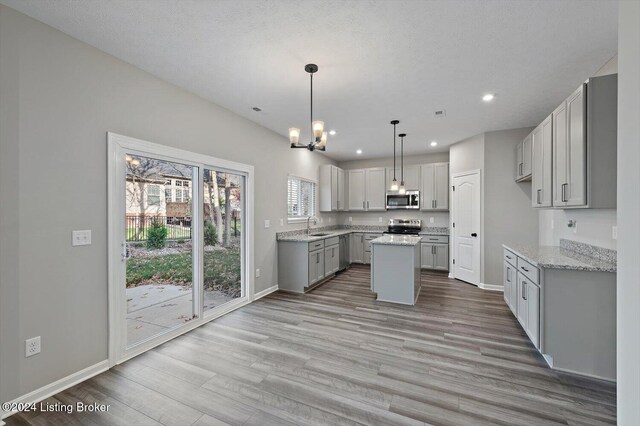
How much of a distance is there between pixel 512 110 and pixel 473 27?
7.67 ft

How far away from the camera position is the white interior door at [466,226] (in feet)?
16.9

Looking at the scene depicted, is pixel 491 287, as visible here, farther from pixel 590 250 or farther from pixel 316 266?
pixel 316 266

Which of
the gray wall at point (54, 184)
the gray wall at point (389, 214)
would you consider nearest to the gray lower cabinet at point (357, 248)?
the gray wall at point (389, 214)

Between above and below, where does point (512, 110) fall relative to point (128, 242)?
above

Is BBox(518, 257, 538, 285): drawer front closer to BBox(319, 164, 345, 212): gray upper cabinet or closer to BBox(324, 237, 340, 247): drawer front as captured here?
BBox(324, 237, 340, 247): drawer front

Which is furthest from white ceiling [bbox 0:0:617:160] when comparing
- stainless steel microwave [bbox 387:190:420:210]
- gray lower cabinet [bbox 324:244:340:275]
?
→ stainless steel microwave [bbox 387:190:420:210]

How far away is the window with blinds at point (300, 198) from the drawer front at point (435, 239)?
2730 mm

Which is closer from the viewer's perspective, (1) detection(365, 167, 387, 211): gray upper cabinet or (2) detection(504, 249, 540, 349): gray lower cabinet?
(2) detection(504, 249, 540, 349): gray lower cabinet

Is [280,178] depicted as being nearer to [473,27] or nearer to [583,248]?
[473,27]

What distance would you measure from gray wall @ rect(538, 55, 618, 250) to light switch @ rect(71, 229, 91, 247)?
4.78m

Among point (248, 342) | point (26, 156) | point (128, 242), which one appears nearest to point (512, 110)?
point (248, 342)

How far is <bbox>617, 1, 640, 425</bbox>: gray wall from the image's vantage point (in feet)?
3.37

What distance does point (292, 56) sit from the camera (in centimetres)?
257

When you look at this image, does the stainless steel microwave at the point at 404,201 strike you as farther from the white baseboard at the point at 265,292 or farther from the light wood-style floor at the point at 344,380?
the white baseboard at the point at 265,292
